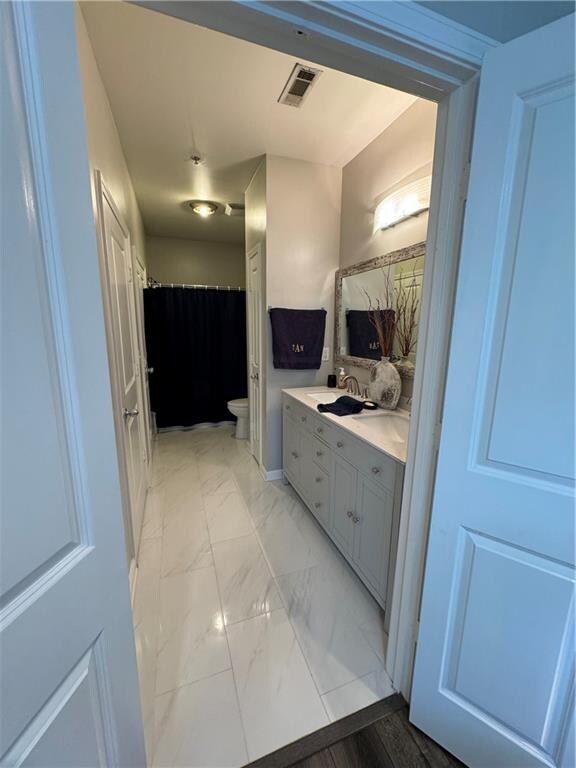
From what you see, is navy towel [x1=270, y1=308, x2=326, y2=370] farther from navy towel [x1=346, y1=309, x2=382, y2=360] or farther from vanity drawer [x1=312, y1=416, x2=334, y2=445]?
vanity drawer [x1=312, y1=416, x2=334, y2=445]

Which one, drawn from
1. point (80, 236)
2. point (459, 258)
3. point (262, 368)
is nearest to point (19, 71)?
point (80, 236)

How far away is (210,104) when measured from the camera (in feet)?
6.16

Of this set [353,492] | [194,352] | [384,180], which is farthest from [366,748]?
[194,352]

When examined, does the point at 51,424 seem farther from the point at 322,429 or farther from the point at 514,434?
the point at 322,429

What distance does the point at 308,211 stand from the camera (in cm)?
262

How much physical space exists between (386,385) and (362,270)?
952 millimetres

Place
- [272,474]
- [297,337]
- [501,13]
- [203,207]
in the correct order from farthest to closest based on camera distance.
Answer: [203,207], [272,474], [297,337], [501,13]

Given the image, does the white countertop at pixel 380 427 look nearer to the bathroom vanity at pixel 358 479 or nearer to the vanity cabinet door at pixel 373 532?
the bathroom vanity at pixel 358 479

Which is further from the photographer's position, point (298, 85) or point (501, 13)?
point (298, 85)

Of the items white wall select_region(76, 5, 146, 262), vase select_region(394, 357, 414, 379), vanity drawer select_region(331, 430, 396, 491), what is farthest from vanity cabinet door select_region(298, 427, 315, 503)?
white wall select_region(76, 5, 146, 262)

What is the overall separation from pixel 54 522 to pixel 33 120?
2.25 ft

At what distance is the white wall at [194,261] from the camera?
4738 mm

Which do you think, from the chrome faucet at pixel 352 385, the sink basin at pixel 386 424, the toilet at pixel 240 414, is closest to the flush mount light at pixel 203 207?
the toilet at pixel 240 414

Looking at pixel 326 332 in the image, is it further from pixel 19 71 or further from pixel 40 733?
pixel 40 733
